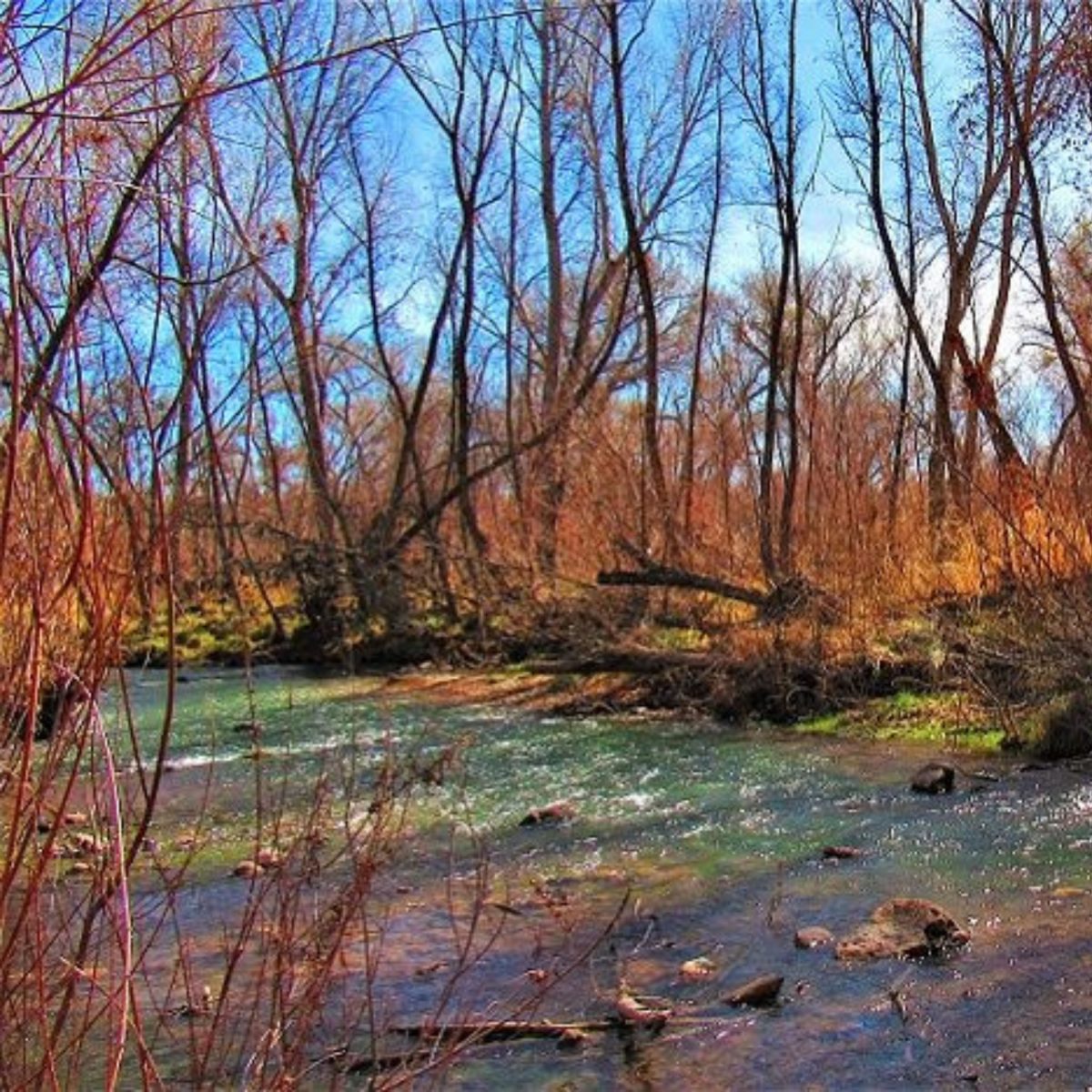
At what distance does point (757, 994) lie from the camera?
4621 millimetres

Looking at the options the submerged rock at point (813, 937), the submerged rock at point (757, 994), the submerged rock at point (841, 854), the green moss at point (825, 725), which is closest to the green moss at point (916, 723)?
the green moss at point (825, 725)

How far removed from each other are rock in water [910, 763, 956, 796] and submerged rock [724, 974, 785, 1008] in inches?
146

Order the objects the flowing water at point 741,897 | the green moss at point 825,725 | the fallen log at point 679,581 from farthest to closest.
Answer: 1. the fallen log at point 679,581
2. the green moss at point 825,725
3. the flowing water at point 741,897

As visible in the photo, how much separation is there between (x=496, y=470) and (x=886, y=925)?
15990 mm

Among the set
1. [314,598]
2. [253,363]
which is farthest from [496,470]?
[253,363]

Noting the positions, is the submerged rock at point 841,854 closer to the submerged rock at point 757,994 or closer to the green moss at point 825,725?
the submerged rock at point 757,994

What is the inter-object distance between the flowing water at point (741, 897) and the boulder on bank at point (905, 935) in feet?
0.30

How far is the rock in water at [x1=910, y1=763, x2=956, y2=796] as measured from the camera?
8070mm

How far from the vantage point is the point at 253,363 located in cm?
204

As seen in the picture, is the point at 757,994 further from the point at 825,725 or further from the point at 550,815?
the point at 825,725

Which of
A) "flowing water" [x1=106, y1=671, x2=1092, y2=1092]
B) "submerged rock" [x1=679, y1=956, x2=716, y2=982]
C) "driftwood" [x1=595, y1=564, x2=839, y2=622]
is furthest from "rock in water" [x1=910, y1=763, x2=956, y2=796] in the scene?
"driftwood" [x1=595, y1=564, x2=839, y2=622]

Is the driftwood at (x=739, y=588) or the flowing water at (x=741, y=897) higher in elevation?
the driftwood at (x=739, y=588)

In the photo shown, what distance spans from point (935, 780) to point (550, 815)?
8.13ft

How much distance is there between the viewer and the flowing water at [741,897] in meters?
4.12
